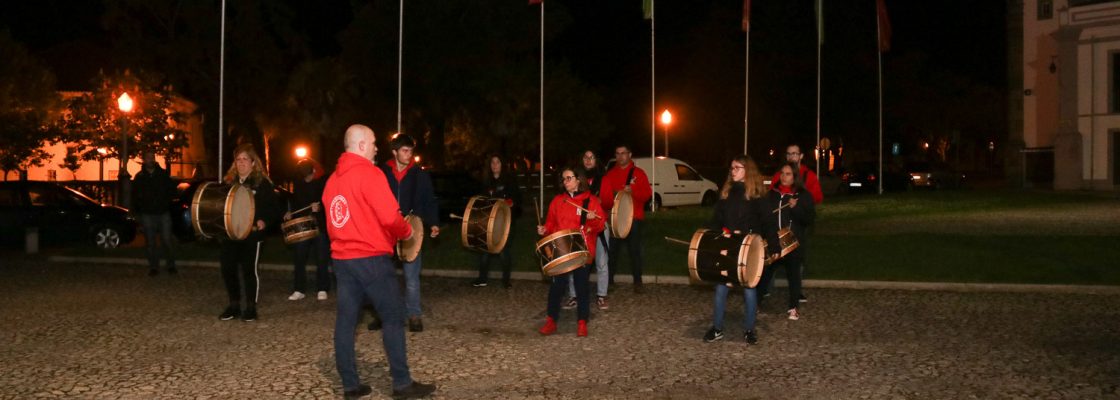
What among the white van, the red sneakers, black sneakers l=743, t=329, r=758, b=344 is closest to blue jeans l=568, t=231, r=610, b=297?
the red sneakers

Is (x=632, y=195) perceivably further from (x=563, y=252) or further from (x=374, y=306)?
(x=374, y=306)

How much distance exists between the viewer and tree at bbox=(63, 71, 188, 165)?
36.5 m

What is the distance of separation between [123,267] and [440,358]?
914cm

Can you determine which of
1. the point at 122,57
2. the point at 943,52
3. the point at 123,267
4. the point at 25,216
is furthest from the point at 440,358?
the point at 943,52

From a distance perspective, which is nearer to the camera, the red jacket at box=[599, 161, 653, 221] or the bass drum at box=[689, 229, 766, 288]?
the bass drum at box=[689, 229, 766, 288]

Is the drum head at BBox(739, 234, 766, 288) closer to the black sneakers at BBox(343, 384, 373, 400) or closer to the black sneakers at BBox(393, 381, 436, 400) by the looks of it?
the black sneakers at BBox(393, 381, 436, 400)

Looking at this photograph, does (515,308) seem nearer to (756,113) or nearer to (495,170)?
(495,170)

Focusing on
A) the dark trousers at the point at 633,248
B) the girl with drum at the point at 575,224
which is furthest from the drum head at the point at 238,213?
the dark trousers at the point at 633,248

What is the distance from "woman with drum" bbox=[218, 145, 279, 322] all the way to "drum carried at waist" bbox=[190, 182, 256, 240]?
72mm

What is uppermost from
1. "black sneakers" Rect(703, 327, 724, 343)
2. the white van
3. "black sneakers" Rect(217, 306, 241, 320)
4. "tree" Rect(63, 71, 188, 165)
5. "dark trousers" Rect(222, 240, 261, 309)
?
"tree" Rect(63, 71, 188, 165)

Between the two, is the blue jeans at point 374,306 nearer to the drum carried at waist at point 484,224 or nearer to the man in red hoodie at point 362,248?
the man in red hoodie at point 362,248

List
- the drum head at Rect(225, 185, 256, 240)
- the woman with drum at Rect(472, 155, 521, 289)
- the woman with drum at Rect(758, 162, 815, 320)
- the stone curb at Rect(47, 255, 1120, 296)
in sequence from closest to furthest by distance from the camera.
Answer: the drum head at Rect(225, 185, 256, 240) < the woman with drum at Rect(758, 162, 815, 320) < the stone curb at Rect(47, 255, 1120, 296) < the woman with drum at Rect(472, 155, 521, 289)

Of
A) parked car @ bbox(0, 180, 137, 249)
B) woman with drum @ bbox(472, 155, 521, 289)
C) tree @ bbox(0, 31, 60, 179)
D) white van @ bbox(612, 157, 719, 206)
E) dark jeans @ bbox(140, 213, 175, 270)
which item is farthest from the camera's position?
tree @ bbox(0, 31, 60, 179)

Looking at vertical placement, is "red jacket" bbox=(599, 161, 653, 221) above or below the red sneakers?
above
